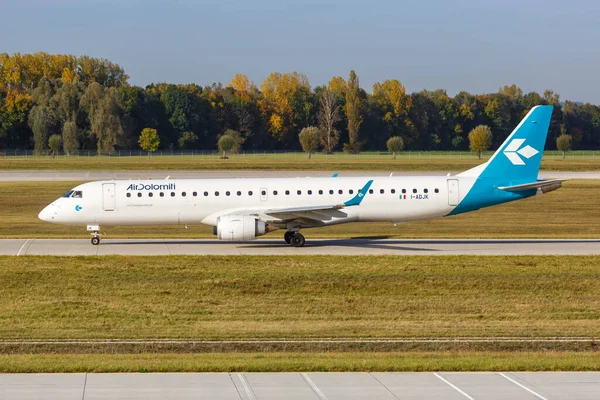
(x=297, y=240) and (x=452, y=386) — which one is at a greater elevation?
(x=452, y=386)

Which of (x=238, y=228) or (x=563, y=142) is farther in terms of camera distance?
(x=563, y=142)

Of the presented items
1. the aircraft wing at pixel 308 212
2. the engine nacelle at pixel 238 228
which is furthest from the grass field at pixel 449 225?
the engine nacelle at pixel 238 228

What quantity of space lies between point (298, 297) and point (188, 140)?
118 metres

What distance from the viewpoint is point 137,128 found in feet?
457

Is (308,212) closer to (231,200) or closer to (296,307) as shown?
(231,200)

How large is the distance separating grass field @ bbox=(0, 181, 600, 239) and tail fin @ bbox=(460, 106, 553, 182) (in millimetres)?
6360

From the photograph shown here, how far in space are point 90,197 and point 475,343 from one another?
70.8 ft

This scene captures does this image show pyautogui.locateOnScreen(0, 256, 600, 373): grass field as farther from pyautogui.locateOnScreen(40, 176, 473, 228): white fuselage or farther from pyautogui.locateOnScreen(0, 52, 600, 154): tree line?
pyautogui.locateOnScreen(0, 52, 600, 154): tree line

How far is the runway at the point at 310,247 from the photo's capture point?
34.6 metres

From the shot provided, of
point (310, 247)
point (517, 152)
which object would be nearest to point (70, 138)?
point (310, 247)

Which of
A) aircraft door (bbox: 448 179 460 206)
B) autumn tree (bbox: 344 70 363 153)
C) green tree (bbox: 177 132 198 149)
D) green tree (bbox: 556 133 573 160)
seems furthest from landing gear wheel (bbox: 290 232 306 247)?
green tree (bbox: 556 133 573 160)

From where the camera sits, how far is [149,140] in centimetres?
13350

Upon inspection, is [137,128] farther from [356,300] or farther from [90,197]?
[356,300]

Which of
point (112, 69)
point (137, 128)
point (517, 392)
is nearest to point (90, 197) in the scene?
point (517, 392)
